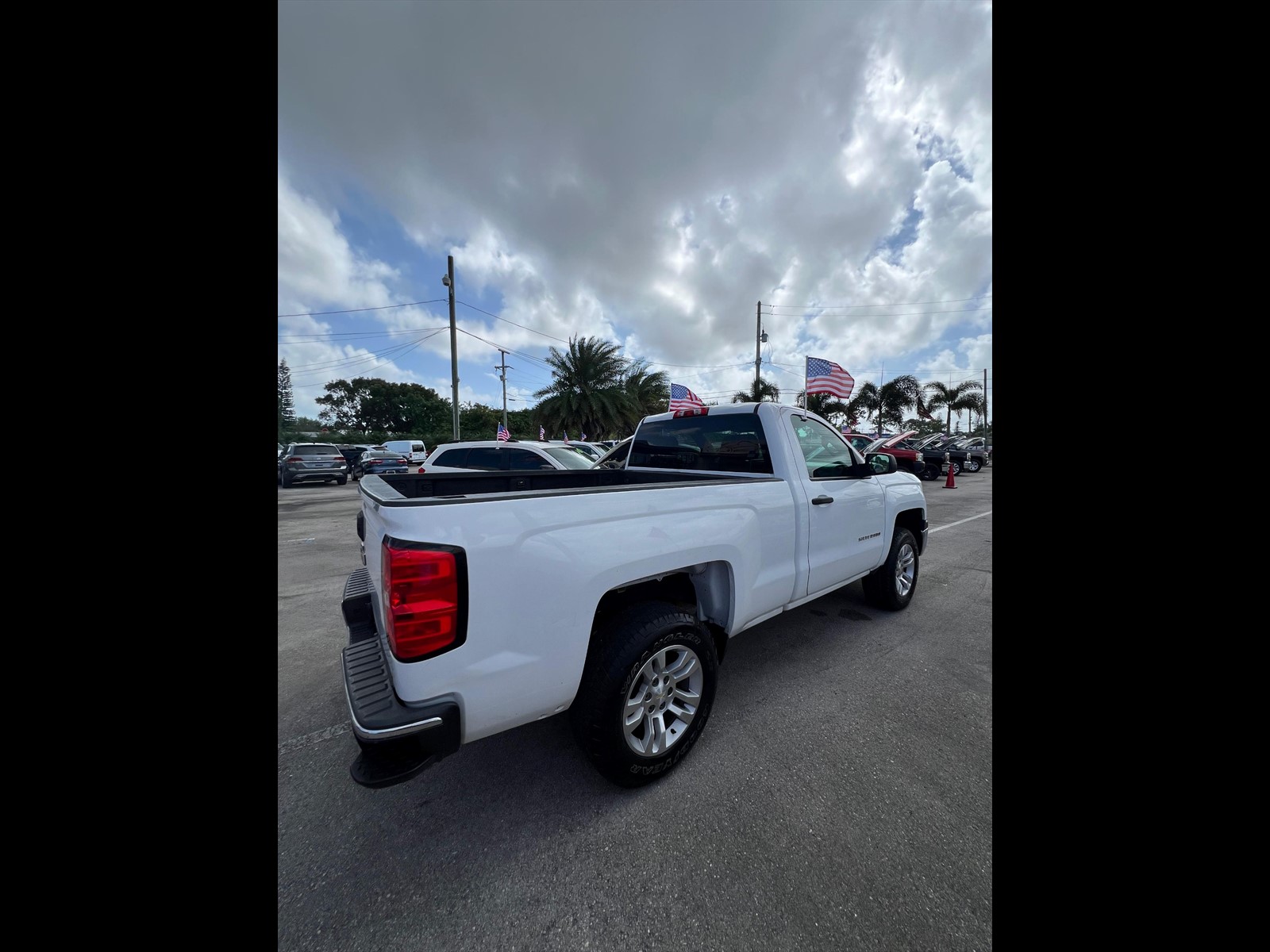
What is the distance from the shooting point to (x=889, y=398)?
38.9m

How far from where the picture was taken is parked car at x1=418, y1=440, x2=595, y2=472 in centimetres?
846

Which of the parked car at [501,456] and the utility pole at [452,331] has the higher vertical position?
the utility pole at [452,331]

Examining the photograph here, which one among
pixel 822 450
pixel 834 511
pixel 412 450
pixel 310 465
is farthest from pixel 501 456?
pixel 412 450

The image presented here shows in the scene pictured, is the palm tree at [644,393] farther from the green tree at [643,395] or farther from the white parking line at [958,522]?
the white parking line at [958,522]

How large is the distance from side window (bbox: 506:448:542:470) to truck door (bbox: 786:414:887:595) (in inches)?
257

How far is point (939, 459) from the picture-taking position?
61.1 feet

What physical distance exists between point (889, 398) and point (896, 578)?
42545 mm

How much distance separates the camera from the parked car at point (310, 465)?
1608cm

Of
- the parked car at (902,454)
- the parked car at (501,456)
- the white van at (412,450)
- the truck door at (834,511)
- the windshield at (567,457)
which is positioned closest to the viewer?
the truck door at (834,511)

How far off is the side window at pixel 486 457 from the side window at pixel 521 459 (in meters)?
0.23

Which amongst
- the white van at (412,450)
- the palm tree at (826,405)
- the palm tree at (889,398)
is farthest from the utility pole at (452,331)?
the palm tree at (889,398)

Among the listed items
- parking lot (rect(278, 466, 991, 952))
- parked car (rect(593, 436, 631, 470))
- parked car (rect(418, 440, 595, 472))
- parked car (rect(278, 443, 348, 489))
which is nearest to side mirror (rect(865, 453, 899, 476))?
parking lot (rect(278, 466, 991, 952))
